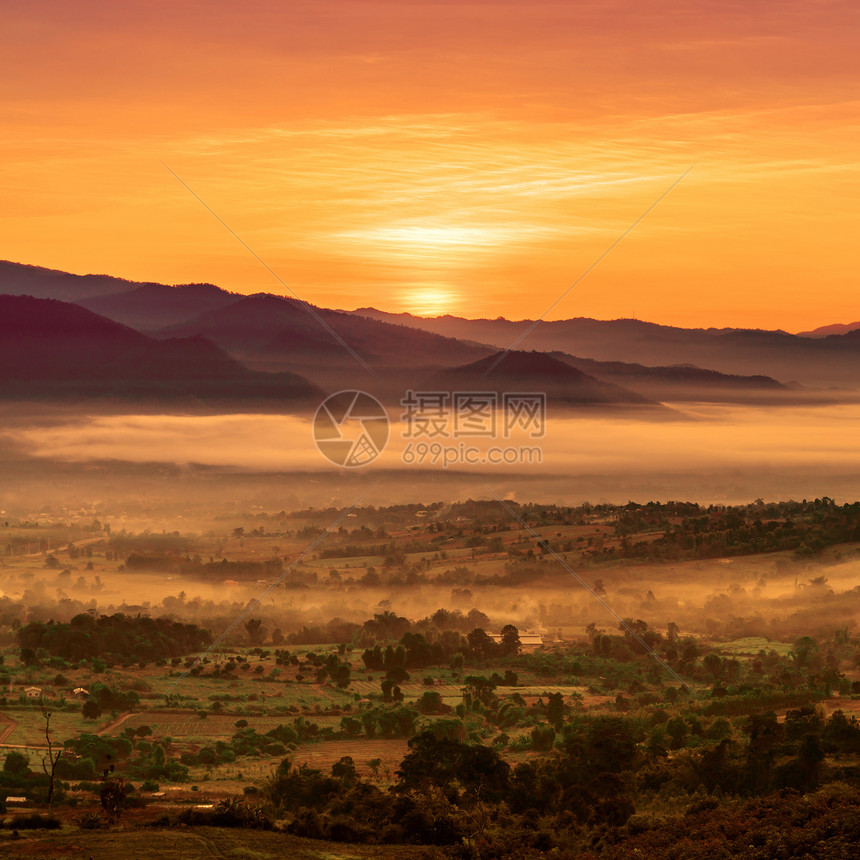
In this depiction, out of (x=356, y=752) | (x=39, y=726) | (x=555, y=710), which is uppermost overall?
(x=555, y=710)

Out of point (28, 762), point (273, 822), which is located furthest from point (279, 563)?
point (273, 822)

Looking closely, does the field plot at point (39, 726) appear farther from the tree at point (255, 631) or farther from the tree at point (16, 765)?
the tree at point (255, 631)

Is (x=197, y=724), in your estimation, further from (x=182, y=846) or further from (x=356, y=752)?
(x=182, y=846)

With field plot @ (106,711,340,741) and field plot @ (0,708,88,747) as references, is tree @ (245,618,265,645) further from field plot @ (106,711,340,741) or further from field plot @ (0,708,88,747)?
field plot @ (0,708,88,747)

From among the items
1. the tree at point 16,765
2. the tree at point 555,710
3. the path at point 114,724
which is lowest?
the path at point 114,724

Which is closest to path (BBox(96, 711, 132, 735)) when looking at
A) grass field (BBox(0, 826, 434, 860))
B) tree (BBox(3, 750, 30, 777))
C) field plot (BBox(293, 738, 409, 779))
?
field plot (BBox(293, 738, 409, 779))

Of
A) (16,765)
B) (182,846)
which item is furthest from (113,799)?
(16,765)

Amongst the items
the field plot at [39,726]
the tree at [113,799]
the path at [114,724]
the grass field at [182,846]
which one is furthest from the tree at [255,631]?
the grass field at [182,846]

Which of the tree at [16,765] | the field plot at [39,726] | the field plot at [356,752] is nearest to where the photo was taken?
the tree at [16,765]

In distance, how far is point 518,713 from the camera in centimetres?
8262

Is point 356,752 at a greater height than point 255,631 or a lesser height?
greater

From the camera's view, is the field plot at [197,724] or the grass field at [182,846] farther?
the field plot at [197,724]

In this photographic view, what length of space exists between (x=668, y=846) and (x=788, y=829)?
12.6 ft

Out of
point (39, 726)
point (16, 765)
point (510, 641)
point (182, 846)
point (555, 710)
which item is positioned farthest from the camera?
point (510, 641)
